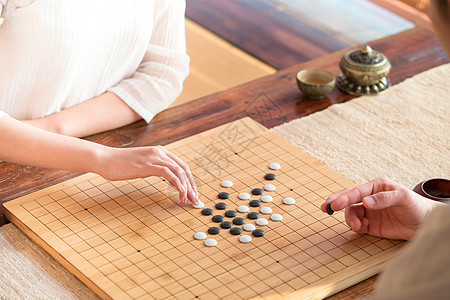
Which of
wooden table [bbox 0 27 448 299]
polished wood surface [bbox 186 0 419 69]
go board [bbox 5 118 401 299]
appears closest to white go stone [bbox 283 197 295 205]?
go board [bbox 5 118 401 299]

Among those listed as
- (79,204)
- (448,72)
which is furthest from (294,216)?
(448,72)

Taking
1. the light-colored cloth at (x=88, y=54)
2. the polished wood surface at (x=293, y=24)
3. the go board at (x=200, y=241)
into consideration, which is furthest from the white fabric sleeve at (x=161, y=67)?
the polished wood surface at (x=293, y=24)

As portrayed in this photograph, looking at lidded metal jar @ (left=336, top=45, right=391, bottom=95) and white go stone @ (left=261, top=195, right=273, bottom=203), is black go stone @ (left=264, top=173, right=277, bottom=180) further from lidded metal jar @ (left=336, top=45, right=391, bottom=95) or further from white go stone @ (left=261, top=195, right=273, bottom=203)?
lidded metal jar @ (left=336, top=45, right=391, bottom=95)

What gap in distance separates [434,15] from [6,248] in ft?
3.14

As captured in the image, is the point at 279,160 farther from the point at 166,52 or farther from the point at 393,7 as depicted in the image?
the point at 393,7

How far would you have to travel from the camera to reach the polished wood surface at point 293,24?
9.62 feet

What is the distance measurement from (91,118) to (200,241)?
595 millimetres

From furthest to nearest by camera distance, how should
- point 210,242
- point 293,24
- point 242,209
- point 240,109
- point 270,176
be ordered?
point 293,24
point 240,109
point 270,176
point 242,209
point 210,242

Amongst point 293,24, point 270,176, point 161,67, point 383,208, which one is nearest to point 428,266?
point 383,208

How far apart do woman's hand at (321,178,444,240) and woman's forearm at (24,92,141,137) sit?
26.8 inches

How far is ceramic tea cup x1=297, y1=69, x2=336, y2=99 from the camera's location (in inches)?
77.0

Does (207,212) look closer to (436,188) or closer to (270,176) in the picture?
(270,176)

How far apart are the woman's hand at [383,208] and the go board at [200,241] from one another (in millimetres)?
28

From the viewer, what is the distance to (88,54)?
1788mm
